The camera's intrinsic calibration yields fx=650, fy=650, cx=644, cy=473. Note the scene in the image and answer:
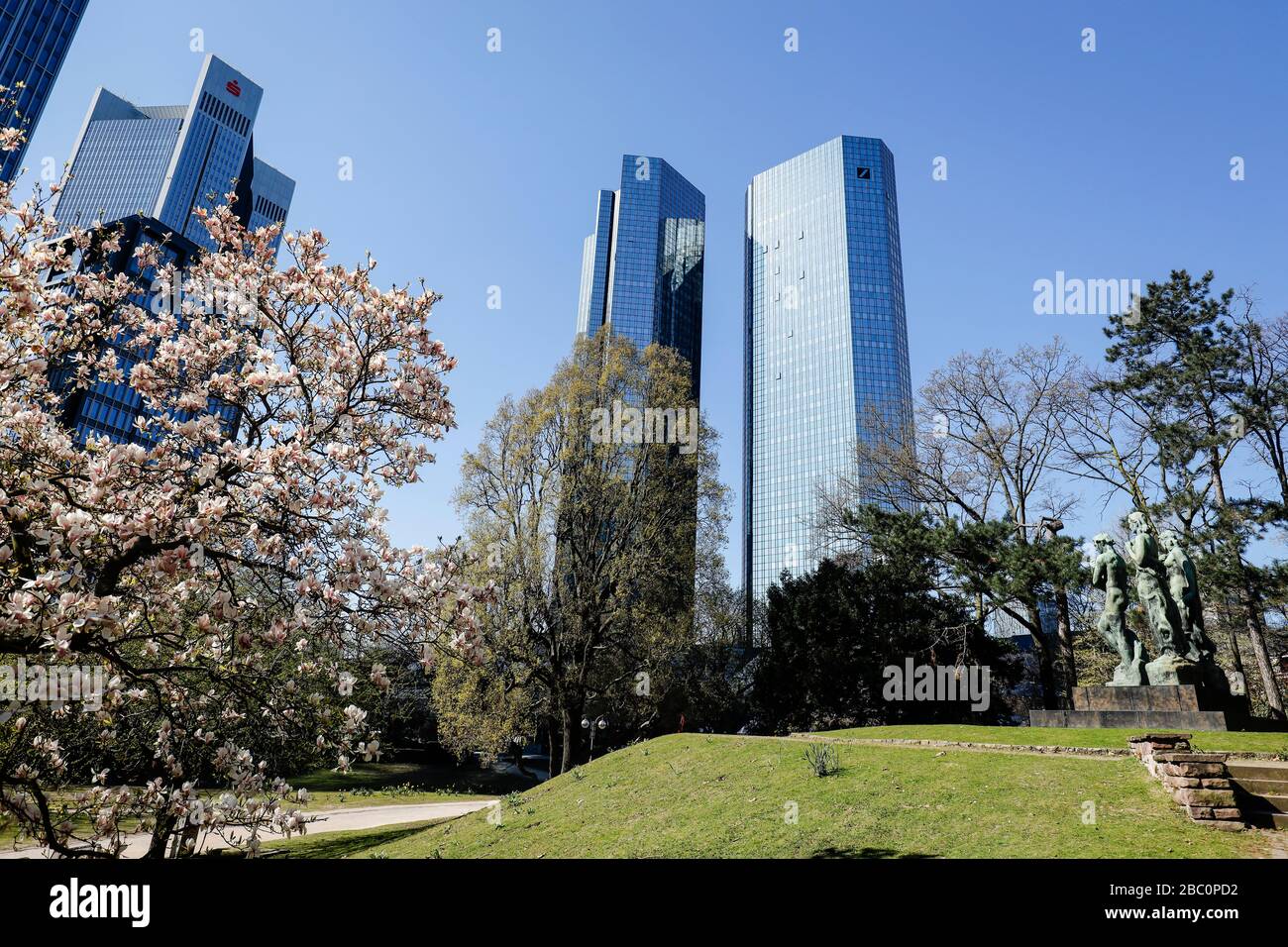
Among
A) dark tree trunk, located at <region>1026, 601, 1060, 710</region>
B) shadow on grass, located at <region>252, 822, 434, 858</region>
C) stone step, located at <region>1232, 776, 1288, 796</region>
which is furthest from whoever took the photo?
dark tree trunk, located at <region>1026, 601, 1060, 710</region>

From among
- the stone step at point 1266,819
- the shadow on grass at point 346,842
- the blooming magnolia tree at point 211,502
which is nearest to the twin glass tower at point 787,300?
the shadow on grass at point 346,842

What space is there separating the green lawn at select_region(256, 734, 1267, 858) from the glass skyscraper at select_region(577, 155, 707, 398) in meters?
92.1

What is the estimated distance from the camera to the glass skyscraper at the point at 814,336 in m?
94.8

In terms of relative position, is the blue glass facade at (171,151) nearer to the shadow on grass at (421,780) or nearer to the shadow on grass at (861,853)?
the shadow on grass at (421,780)

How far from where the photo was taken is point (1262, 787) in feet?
26.9

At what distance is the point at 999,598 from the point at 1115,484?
7.40 m

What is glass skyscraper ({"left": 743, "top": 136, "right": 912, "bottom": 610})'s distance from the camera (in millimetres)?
94750

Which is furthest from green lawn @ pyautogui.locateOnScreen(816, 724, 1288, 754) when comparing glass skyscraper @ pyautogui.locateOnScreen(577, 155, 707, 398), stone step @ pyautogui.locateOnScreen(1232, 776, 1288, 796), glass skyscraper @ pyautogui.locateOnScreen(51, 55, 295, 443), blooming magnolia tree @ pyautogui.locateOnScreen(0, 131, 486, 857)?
glass skyscraper @ pyautogui.locateOnScreen(51, 55, 295, 443)

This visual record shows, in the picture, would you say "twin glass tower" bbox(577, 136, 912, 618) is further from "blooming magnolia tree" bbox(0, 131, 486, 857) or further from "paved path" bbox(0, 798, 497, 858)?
"blooming magnolia tree" bbox(0, 131, 486, 857)

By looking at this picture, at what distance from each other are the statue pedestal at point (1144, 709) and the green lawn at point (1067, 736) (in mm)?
324

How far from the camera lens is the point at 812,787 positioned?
10242mm

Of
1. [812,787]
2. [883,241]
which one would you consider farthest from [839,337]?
[812,787]

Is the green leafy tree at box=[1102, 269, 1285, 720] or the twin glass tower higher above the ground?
the twin glass tower

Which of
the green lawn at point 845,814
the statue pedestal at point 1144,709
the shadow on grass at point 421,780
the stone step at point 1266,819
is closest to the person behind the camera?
the green lawn at point 845,814
